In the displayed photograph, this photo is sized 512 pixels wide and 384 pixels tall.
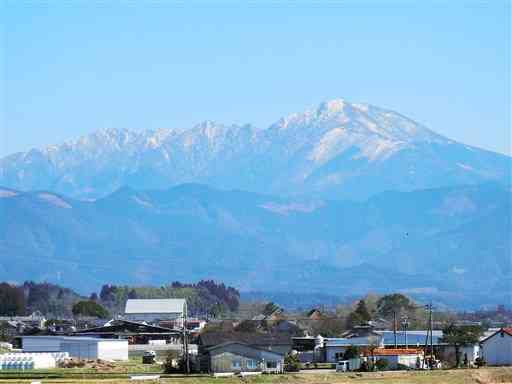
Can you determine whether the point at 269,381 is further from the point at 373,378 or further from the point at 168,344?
the point at 168,344

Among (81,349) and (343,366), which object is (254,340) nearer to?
(343,366)

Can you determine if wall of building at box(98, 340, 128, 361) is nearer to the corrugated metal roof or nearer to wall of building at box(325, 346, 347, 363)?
wall of building at box(325, 346, 347, 363)

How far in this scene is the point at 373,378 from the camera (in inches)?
2404

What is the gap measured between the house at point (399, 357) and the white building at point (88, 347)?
20.3m

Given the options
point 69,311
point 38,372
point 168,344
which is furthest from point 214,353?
point 69,311

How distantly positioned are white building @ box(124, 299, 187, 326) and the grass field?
Answer: 79133 millimetres

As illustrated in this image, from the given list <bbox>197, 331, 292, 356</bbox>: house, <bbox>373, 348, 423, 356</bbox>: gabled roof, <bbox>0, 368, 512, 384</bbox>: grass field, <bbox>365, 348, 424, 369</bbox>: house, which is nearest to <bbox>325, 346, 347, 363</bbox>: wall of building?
<bbox>197, 331, 292, 356</bbox>: house

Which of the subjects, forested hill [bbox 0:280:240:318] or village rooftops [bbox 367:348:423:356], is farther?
forested hill [bbox 0:280:240:318]

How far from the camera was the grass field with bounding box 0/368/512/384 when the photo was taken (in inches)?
2308

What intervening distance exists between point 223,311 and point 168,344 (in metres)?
77.4

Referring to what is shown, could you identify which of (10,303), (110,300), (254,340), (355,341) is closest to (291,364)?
(254,340)

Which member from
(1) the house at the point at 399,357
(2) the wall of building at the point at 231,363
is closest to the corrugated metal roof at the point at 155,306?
(1) the house at the point at 399,357

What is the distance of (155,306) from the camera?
15012cm

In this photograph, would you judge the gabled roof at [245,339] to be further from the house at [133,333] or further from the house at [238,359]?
the house at [133,333]
